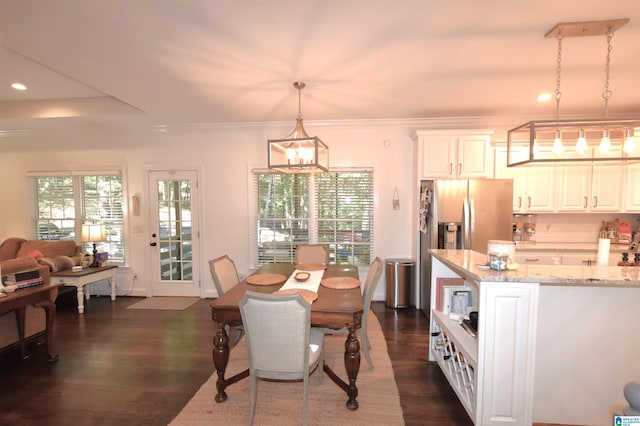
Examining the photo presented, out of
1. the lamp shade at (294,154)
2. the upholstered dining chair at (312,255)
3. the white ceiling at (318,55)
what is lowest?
the upholstered dining chair at (312,255)

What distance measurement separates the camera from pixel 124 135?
15.5ft

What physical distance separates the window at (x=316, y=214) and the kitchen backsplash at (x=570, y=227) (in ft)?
8.26

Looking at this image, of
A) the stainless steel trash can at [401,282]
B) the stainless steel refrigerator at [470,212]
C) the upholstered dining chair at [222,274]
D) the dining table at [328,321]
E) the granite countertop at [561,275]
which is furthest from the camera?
the stainless steel trash can at [401,282]

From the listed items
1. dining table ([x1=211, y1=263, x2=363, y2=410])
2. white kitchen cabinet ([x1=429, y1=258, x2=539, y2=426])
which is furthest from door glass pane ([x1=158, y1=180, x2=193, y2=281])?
white kitchen cabinet ([x1=429, y1=258, x2=539, y2=426])

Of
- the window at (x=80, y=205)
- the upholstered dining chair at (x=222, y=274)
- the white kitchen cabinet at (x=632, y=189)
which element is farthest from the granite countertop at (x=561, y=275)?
the window at (x=80, y=205)

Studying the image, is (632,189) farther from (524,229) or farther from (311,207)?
(311,207)

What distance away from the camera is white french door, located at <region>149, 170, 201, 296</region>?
15.4ft

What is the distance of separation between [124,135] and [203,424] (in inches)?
177

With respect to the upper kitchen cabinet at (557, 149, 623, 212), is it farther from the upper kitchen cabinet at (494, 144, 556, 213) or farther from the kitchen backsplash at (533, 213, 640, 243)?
the kitchen backsplash at (533, 213, 640, 243)

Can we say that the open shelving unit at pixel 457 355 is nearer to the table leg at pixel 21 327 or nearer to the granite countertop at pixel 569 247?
the granite countertop at pixel 569 247

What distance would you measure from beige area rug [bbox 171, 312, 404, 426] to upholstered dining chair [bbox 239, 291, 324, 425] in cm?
24

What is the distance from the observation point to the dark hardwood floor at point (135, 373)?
6.93ft

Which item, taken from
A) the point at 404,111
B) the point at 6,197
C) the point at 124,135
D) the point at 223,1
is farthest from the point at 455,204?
the point at 6,197

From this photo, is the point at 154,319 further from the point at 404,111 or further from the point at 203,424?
the point at 404,111
